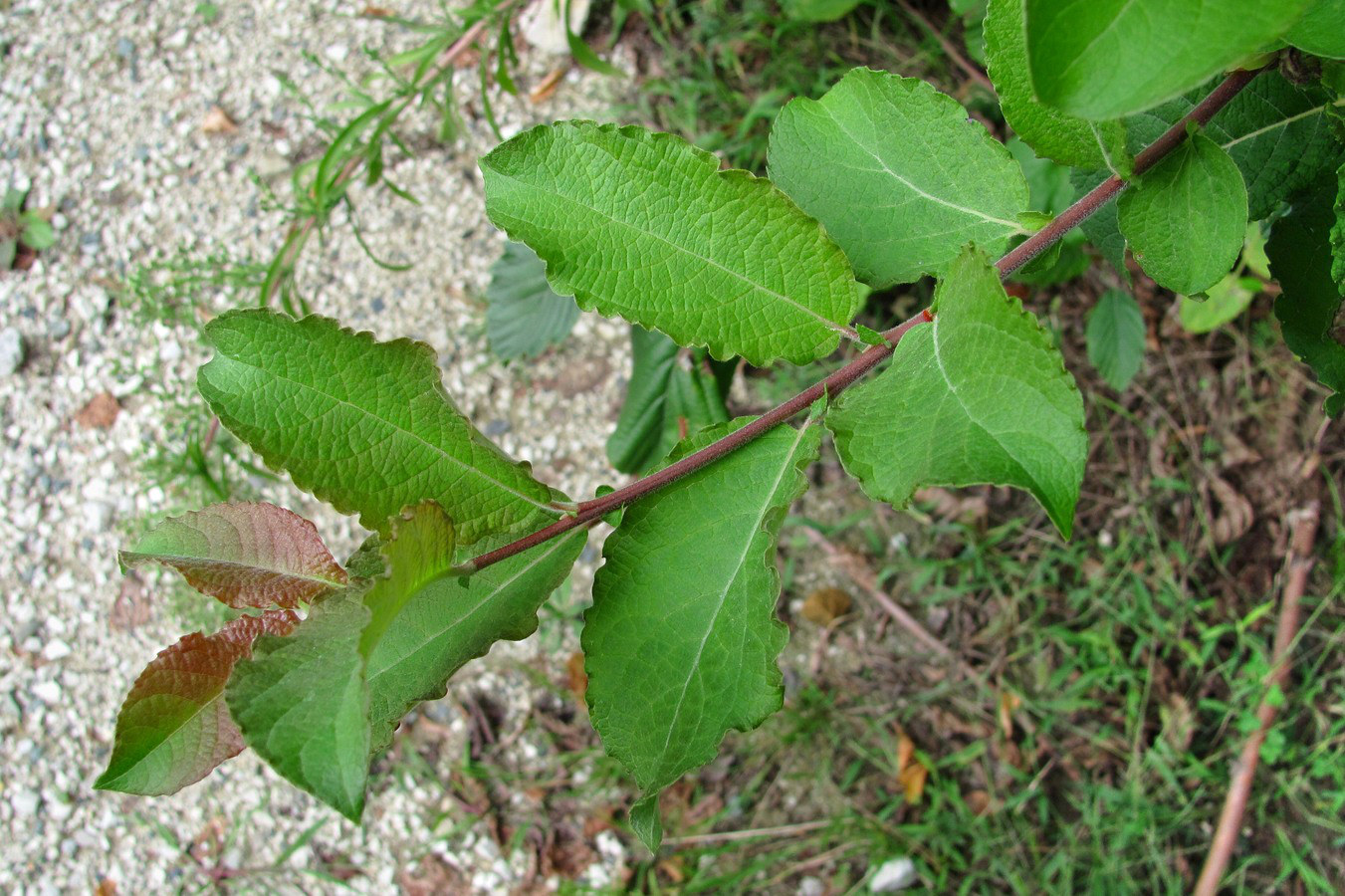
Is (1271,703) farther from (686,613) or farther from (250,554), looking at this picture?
(250,554)

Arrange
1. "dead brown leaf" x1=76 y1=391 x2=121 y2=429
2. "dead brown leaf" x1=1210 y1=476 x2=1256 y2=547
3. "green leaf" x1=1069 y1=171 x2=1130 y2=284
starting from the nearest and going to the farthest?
"green leaf" x1=1069 y1=171 x2=1130 y2=284 < "dead brown leaf" x1=1210 y1=476 x2=1256 y2=547 < "dead brown leaf" x1=76 y1=391 x2=121 y2=429

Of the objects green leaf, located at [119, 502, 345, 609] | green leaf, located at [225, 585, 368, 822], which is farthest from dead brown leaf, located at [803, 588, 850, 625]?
green leaf, located at [225, 585, 368, 822]

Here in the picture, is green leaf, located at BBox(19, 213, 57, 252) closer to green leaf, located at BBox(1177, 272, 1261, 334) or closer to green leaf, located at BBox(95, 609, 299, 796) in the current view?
green leaf, located at BBox(95, 609, 299, 796)

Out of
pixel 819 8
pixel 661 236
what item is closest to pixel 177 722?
pixel 661 236

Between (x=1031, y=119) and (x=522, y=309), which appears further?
(x=522, y=309)

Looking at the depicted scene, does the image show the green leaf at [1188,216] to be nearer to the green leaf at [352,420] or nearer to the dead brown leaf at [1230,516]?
the green leaf at [352,420]

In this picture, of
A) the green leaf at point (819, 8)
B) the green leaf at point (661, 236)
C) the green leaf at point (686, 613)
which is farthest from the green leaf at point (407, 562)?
the green leaf at point (819, 8)
